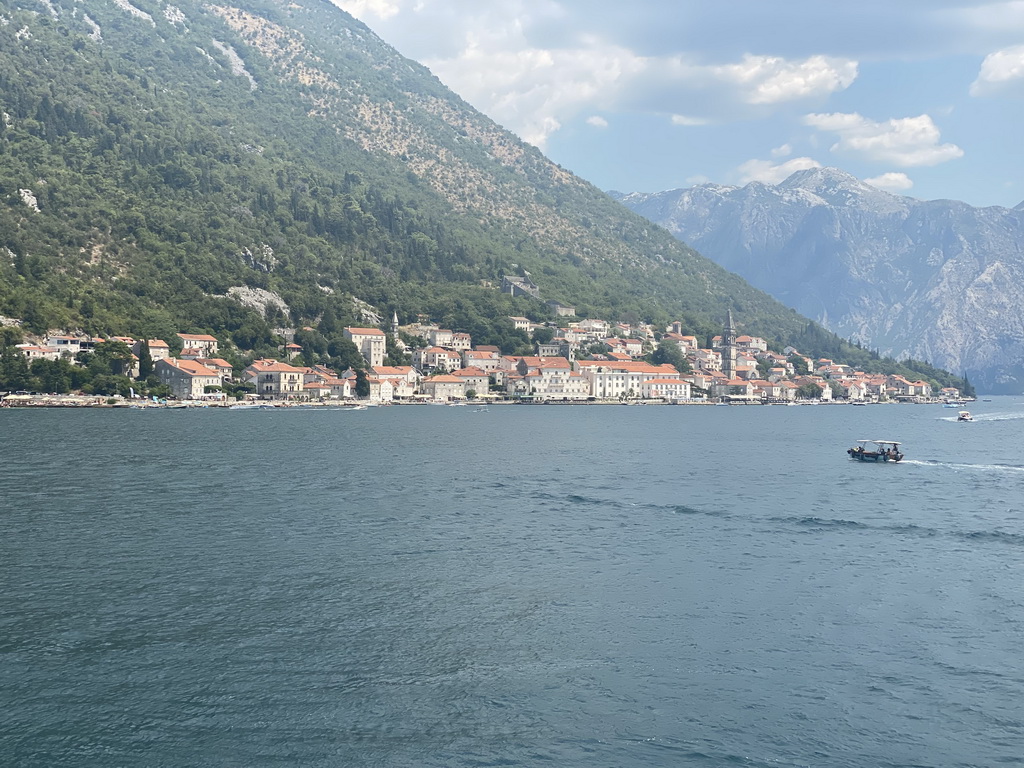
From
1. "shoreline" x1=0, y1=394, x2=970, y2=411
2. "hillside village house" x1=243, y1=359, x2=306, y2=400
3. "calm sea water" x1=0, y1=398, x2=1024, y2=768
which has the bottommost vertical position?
"calm sea water" x1=0, y1=398, x2=1024, y2=768

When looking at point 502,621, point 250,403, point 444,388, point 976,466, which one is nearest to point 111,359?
point 250,403

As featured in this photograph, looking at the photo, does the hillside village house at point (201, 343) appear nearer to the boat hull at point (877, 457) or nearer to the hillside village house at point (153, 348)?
the hillside village house at point (153, 348)

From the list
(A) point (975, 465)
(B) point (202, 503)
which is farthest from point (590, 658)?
(A) point (975, 465)

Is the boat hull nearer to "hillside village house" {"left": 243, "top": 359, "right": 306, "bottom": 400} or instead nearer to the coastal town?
the coastal town

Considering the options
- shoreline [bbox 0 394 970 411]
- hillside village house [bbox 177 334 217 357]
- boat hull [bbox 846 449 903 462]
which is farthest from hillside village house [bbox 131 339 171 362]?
boat hull [bbox 846 449 903 462]

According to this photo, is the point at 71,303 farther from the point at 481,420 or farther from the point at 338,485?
the point at 338,485

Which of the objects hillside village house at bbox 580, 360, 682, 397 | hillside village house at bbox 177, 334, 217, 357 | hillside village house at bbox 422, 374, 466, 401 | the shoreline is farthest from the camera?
hillside village house at bbox 580, 360, 682, 397

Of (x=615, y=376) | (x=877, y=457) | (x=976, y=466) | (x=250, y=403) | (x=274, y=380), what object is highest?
(x=615, y=376)

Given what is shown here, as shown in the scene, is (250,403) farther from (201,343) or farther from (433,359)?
(433,359)
